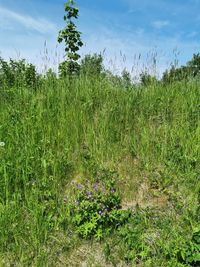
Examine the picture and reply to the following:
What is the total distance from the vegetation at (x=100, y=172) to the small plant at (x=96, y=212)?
10 millimetres

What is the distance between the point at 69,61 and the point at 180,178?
469 cm

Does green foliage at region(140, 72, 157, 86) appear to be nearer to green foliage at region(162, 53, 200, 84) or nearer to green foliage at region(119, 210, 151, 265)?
green foliage at region(162, 53, 200, 84)

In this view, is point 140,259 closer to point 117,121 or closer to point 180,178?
point 180,178

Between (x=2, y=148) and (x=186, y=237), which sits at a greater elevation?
(x=2, y=148)

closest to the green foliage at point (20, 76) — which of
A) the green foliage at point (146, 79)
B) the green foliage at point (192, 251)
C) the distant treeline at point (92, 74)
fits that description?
the distant treeline at point (92, 74)

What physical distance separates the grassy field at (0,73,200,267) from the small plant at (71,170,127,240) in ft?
0.09

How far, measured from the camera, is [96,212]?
106 inches

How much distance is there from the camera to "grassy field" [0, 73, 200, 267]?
2.47m

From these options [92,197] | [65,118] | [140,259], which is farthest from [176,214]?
[65,118]

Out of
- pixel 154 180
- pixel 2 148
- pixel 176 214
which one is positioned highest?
pixel 2 148

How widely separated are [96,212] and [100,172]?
2.15ft

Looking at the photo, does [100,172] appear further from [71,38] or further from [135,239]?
[71,38]

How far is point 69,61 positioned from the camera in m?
7.00

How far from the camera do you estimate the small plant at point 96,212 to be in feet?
8.65
